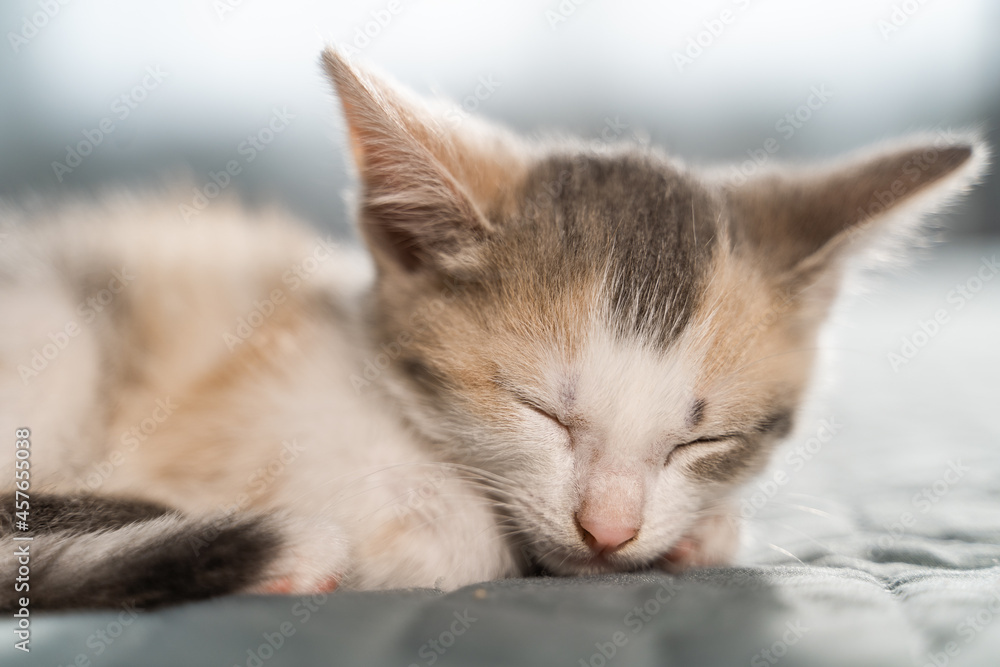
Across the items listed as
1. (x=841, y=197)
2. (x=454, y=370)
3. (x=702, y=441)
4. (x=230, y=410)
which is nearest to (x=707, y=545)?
(x=702, y=441)

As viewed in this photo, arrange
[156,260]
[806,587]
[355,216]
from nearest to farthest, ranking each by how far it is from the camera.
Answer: [806,587] → [355,216] → [156,260]

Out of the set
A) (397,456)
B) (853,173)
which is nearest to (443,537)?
(397,456)

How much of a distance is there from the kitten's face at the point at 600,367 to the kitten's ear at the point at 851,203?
0.07m

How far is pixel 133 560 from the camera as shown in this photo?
69cm

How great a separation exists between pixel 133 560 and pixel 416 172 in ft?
1.73

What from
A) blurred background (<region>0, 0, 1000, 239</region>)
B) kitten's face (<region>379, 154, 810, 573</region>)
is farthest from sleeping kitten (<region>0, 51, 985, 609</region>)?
blurred background (<region>0, 0, 1000, 239</region>)

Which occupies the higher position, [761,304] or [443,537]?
[761,304]

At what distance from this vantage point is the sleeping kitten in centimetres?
82

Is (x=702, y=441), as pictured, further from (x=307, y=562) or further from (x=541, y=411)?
(x=307, y=562)

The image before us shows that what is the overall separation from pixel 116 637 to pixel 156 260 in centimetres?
67

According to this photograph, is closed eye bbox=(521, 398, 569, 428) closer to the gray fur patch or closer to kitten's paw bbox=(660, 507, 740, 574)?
the gray fur patch

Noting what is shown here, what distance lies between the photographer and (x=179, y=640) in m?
0.62

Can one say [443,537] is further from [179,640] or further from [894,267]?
[894,267]

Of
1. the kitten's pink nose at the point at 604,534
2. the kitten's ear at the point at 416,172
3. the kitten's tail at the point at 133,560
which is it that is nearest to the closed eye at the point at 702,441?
the kitten's pink nose at the point at 604,534
